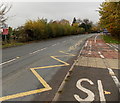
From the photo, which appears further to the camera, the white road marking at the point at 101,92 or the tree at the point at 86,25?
the tree at the point at 86,25

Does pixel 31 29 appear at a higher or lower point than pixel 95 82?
higher

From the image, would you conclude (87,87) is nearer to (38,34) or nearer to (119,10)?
(119,10)

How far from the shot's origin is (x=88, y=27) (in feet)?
336

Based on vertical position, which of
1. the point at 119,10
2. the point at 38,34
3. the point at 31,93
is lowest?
the point at 31,93

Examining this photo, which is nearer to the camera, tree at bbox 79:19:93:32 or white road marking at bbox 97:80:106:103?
white road marking at bbox 97:80:106:103

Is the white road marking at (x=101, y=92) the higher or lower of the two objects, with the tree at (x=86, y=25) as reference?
lower

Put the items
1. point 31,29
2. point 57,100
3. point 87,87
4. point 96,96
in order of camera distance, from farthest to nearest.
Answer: point 31,29
point 87,87
point 96,96
point 57,100

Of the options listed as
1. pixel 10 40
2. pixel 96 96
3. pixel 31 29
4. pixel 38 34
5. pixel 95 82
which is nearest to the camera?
pixel 96 96

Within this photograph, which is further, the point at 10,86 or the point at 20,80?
the point at 20,80

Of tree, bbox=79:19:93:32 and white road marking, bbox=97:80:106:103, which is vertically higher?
tree, bbox=79:19:93:32

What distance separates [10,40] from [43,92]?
57.9 ft

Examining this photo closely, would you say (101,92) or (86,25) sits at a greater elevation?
(86,25)

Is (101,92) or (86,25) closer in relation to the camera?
(101,92)

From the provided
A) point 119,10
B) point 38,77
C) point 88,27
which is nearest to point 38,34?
point 119,10
